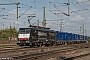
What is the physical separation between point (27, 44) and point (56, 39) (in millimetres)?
12445

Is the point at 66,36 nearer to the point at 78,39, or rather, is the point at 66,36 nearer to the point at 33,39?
the point at 78,39

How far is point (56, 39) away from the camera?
4584 cm

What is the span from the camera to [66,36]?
176 ft

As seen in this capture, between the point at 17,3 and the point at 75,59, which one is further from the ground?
the point at 17,3

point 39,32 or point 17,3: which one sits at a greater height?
point 17,3

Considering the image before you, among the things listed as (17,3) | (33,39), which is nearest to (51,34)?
(33,39)

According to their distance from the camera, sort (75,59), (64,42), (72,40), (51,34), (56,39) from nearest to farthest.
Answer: (75,59)
(51,34)
(56,39)
(64,42)
(72,40)

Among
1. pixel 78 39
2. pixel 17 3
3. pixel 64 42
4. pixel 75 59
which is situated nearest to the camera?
pixel 75 59

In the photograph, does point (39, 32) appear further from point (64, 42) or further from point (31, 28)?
point (64, 42)

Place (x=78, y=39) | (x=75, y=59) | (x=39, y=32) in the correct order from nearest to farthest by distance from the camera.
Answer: (x=75, y=59)
(x=39, y=32)
(x=78, y=39)

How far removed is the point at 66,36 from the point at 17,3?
23.1 metres

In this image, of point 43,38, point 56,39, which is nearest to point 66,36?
point 56,39

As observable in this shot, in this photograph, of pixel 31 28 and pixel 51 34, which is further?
pixel 51 34

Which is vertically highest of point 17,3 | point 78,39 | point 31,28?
point 17,3
